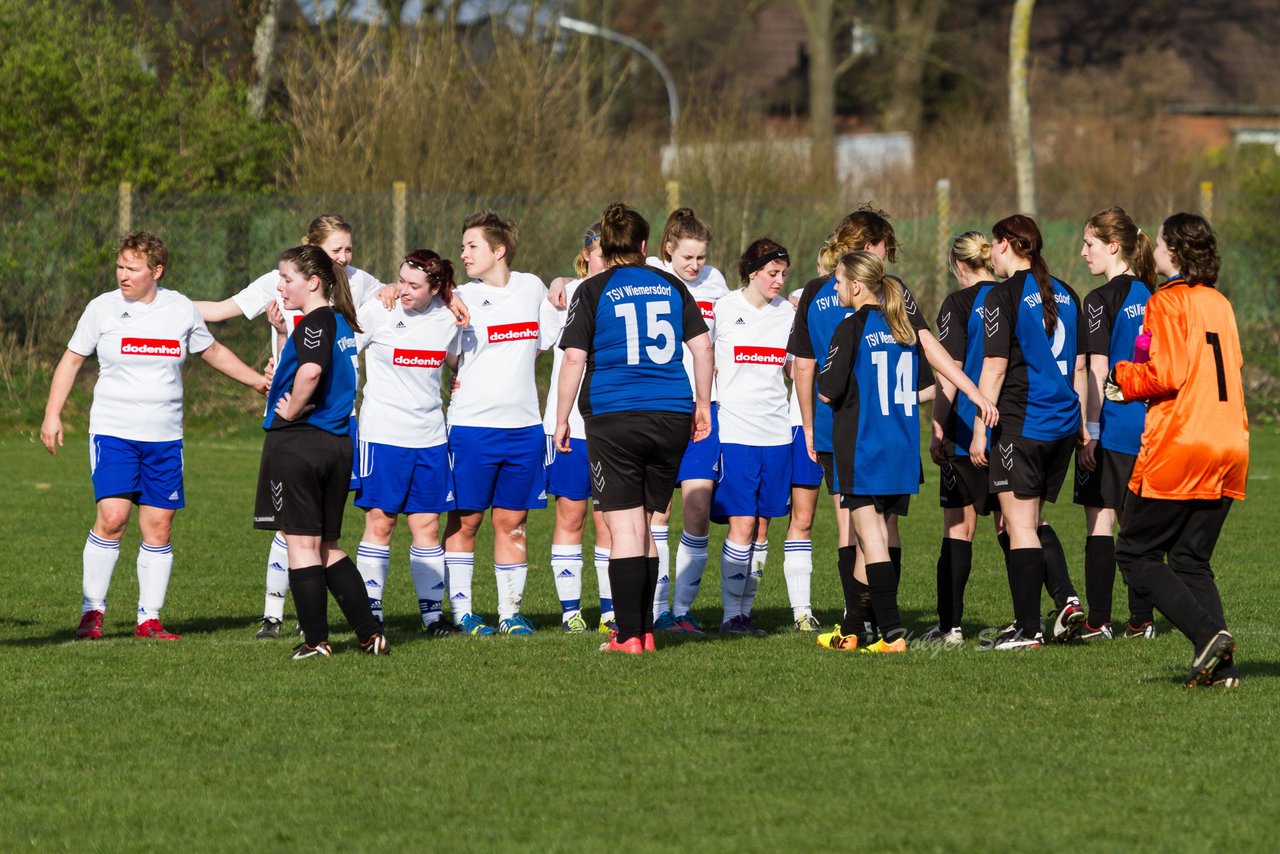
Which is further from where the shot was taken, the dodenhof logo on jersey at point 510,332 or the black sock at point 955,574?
the dodenhof logo on jersey at point 510,332

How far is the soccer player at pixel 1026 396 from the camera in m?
7.87

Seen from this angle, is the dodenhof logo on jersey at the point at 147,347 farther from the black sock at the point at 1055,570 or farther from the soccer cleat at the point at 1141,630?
the soccer cleat at the point at 1141,630

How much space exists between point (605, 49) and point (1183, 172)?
11.6m

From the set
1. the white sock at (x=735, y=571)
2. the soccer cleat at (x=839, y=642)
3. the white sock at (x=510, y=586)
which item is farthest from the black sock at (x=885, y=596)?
the white sock at (x=510, y=586)

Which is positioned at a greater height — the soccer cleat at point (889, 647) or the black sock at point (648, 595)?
the black sock at point (648, 595)

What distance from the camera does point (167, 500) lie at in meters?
8.67

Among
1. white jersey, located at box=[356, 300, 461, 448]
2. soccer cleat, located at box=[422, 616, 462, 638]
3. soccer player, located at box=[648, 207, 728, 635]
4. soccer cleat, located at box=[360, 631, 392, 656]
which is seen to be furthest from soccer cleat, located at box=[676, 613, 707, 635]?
soccer cleat, located at box=[360, 631, 392, 656]

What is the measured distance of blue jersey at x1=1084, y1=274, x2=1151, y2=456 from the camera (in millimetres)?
8312

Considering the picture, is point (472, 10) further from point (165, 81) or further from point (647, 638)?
point (647, 638)

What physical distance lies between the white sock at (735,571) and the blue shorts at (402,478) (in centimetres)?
146

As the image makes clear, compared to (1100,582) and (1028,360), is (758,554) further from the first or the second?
(1028,360)

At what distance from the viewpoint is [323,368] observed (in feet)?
24.5

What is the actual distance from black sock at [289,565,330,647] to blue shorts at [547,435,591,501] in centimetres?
145

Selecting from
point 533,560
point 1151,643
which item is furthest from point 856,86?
point 1151,643
